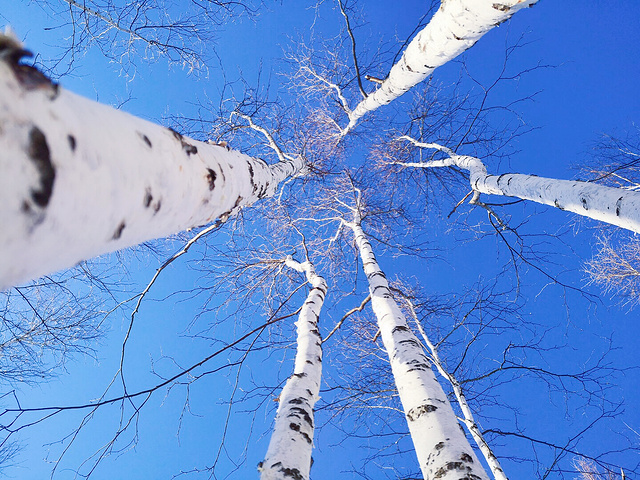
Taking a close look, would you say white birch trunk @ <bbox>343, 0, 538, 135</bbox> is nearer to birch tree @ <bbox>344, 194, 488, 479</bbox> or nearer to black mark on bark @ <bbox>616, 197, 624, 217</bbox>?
black mark on bark @ <bbox>616, 197, 624, 217</bbox>

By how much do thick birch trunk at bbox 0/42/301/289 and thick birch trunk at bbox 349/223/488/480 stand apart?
161 cm

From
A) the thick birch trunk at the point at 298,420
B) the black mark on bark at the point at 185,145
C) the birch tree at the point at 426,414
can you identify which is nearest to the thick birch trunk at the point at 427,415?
the birch tree at the point at 426,414

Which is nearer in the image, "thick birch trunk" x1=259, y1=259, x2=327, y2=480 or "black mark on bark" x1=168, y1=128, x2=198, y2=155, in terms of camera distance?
"black mark on bark" x1=168, y1=128, x2=198, y2=155

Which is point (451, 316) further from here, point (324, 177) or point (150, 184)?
point (150, 184)

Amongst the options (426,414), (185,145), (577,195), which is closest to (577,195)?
(577,195)

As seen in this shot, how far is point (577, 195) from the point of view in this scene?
2.52 metres

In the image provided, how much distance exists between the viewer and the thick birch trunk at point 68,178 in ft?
1.52

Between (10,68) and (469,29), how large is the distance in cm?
231

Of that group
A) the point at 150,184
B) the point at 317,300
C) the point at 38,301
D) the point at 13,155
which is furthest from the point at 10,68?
the point at 38,301

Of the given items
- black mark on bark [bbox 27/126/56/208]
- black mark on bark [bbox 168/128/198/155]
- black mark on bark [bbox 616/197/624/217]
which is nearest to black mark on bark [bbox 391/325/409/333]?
black mark on bark [bbox 616/197/624/217]

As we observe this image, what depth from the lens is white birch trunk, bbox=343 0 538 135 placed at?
1.75 meters

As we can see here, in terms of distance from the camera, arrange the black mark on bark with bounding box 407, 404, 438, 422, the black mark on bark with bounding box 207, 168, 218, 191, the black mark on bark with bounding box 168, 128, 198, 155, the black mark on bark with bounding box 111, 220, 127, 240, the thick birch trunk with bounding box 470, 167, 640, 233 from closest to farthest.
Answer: the black mark on bark with bounding box 111, 220, 127, 240 → the black mark on bark with bounding box 168, 128, 198, 155 → the black mark on bark with bounding box 207, 168, 218, 191 → the black mark on bark with bounding box 407, 404, 438, 422 → the thick birch trunk with bounding box 470, 167, 640, 233

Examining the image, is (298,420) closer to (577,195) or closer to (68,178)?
(68,178)

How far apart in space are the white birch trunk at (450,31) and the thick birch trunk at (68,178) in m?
1.89
